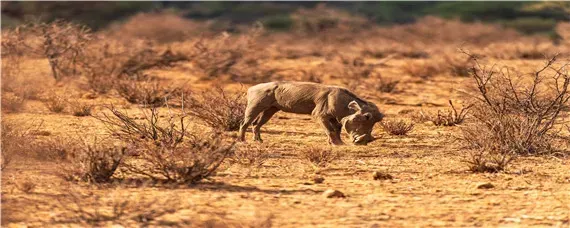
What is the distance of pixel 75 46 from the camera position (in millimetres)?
20156

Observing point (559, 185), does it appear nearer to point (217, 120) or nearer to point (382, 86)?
point (217, 120)

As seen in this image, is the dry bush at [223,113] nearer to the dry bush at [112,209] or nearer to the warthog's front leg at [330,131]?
the warthog's front leg at [330,131]

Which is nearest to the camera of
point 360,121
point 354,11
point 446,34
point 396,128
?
point 360,121

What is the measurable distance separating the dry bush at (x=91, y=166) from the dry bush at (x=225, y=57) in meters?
12.9

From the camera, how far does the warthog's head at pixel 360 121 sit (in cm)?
1120

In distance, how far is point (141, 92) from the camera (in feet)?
53.3

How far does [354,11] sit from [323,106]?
42790 mm

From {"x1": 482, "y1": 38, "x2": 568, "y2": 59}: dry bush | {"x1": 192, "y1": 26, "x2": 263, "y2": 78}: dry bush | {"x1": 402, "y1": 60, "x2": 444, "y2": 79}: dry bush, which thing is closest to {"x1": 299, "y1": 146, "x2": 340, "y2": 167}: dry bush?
{"x1": 192, "y1": 26, "x2": 263, "y2": 78}: dry bush

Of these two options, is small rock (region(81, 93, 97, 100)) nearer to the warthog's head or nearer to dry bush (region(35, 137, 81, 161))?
the warthog's head

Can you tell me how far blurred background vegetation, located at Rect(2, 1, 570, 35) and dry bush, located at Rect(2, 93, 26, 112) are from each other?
96.6ft

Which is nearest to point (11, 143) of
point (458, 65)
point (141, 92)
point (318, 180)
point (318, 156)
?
point (318, 180)

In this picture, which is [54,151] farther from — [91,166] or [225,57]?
[225,57]

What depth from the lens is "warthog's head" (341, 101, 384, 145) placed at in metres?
11.2

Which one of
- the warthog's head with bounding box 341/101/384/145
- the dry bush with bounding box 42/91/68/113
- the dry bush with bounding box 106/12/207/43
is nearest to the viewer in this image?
the warthog's head with bounding box 341/101/384/145
